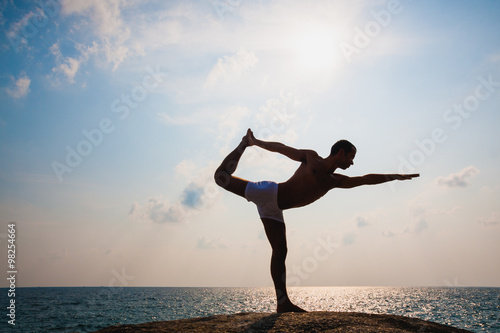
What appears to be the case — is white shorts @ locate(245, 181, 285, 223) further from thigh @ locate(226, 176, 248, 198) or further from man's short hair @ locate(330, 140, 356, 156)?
man's short hair @ locate(330, 140, 356, 156)

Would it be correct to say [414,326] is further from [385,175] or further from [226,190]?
[226,190]

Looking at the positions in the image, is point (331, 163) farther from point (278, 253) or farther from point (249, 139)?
point (278, 253)

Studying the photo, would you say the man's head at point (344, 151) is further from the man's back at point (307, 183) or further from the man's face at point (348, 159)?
the man's back at point (307, 183)

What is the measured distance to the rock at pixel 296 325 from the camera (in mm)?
4176

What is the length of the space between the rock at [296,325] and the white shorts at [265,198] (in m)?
1.93

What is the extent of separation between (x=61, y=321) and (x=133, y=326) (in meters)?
48.1

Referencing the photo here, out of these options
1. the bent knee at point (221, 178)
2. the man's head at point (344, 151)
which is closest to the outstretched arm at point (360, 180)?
the man's head at point (344, 151)

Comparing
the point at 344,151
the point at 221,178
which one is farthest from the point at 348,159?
the point at 221,178

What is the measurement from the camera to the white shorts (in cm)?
630

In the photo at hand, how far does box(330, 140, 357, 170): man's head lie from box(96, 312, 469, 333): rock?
2501 mm

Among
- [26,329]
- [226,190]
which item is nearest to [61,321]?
[26,329]

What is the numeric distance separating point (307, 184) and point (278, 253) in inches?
56.8

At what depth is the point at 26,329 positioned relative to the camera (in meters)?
37.0

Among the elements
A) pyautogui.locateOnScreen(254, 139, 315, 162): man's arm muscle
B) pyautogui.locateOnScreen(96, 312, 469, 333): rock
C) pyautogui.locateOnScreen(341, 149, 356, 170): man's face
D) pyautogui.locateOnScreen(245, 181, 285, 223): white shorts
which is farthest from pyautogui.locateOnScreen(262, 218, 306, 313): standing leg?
pyautogui.locateOnScreen(341, 149, 356, 170): man's face
